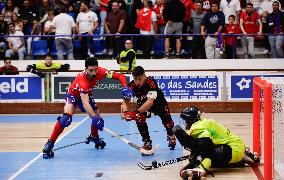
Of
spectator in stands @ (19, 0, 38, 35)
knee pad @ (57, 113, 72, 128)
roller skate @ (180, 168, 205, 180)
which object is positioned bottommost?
roller skate @ (180, 168, 205, 180)

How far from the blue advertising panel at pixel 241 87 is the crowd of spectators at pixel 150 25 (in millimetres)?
1646

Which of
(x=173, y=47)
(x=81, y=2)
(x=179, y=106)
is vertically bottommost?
(x=179, y=106)

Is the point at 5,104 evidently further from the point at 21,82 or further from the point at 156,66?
the point at 156,66

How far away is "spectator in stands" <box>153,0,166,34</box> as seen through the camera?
20.0 meters

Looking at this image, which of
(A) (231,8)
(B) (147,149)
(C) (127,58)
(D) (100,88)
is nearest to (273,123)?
(B) (147,149)

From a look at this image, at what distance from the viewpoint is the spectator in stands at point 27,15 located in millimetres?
20594

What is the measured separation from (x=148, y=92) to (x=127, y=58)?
6.14m

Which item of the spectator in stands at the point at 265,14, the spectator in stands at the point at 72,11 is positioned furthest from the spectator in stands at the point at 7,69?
the spectator in stands at the point at 265,14

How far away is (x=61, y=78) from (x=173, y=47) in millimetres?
3778

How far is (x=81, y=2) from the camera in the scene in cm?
2045

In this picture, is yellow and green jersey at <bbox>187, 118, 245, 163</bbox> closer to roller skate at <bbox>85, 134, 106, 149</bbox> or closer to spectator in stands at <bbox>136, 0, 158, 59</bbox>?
roller skate at <bbox>85, 134, 106, 149</bbox>

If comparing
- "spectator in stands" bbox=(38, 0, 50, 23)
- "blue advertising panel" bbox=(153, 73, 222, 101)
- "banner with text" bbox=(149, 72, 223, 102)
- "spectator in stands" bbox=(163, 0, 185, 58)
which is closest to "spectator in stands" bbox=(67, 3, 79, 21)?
"spectator in stands" bbox=(38, 0, 50, 23)

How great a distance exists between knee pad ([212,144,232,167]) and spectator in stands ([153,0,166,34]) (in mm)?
10419

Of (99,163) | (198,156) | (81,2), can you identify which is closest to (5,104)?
(81,2)
